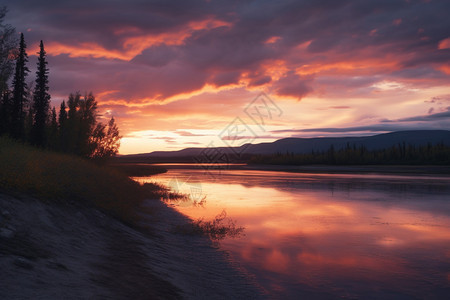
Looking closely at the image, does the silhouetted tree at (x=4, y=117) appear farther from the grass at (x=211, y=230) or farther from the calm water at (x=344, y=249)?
the grass at (x=211, y=230)

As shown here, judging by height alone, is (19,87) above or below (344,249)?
above

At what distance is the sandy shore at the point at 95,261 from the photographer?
271 inches

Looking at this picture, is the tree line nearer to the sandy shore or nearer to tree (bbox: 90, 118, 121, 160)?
tree (bbox: 90, 118, 121, 160)

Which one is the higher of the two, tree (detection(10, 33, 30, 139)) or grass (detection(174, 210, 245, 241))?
tree (detection(10, 33, 30, 139))

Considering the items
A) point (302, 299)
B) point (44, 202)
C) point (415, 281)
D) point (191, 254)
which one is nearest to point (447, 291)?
point (415, 281)

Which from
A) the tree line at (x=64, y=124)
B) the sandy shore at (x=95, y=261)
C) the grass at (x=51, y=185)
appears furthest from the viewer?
the tree line at (x=64, y=124)

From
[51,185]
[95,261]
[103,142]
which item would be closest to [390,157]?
[103,142]

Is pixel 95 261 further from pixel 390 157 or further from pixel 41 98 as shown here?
pixel 390 157

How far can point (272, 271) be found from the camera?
38.5ft

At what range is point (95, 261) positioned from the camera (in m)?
9.02

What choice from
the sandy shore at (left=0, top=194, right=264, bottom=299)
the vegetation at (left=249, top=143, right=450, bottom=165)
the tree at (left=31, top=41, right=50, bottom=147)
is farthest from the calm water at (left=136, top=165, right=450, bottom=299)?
the vegetation at (left=249, top=143, right=450, bottom=165)

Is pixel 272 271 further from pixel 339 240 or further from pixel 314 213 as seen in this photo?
pixel 314 213

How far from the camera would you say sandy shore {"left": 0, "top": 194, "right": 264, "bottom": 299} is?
6879mm

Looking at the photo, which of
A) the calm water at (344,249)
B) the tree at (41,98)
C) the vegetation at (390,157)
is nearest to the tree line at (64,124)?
the tree at (41,98)
